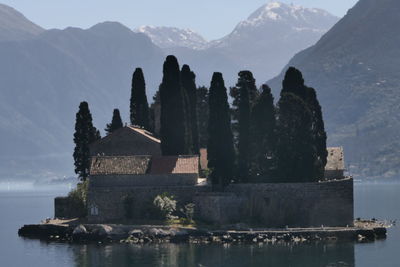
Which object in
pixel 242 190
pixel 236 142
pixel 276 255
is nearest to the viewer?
pixel 276 255

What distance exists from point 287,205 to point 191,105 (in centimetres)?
2312

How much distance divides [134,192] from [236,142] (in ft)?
53.3

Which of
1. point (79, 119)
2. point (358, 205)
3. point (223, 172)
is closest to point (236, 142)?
point (223, 172)

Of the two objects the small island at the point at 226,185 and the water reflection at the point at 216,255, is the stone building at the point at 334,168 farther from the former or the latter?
the water reflection at the point at 216,255

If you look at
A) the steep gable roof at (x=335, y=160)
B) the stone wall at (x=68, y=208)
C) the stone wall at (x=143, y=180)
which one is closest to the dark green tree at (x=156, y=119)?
the stone wall at (x=68, y=208)

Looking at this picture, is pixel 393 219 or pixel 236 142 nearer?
pixel 236 142

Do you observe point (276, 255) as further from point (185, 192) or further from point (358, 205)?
point (358, 205)

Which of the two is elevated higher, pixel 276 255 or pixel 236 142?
pixel 236 142

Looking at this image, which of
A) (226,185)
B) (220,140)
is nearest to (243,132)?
(220,140)

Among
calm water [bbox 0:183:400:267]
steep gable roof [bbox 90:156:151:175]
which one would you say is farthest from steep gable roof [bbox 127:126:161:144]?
calm water [bbox 0:183:400:267]

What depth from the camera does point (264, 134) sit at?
111875mm

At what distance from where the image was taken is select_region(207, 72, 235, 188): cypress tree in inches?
4345

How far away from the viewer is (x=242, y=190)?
109812mm

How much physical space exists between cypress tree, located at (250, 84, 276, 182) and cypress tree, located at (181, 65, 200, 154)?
34.3 ft
